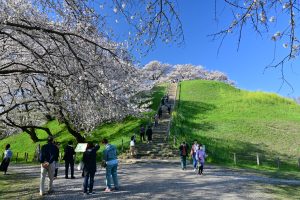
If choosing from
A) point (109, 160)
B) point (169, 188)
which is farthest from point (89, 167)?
point (169, 188)

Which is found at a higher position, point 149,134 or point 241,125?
point 241,125

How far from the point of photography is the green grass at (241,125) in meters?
33.6

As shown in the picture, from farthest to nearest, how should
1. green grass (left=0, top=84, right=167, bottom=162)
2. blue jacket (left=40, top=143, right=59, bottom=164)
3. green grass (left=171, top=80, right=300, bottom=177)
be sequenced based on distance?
green grass (left=0, top=84, right=167, bottom=162) < green grass (left=171, top=80, right=300, bottom=177) < blue jacket (left=40, top=143, right=59, bottom=164)

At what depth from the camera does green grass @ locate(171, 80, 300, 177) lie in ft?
110

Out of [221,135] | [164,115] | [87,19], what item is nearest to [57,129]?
[164,115]

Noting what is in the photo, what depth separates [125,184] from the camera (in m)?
16.4

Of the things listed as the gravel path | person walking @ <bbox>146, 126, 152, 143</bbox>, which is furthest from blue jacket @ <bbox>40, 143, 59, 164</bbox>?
person walking @ <bbox>146, 126, 152, 143</bbox>

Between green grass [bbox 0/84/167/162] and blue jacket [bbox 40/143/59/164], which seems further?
green grass [bbox 0/84/167/162]

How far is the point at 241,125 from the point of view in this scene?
4506cm

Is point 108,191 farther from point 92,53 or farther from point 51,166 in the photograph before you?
point 92,53

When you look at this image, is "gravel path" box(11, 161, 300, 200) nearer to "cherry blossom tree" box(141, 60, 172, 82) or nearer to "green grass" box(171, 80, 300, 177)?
"green grass" box(171, 80, 300, 177)

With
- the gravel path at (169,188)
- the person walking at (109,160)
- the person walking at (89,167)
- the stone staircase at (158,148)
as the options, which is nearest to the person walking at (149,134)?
the stone staircase at (158,148)

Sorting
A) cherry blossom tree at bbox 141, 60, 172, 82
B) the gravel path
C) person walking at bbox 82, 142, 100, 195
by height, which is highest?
cherry blossom tree at bbox 141, 60, 172, 82

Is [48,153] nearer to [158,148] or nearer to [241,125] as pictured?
[158,148]
